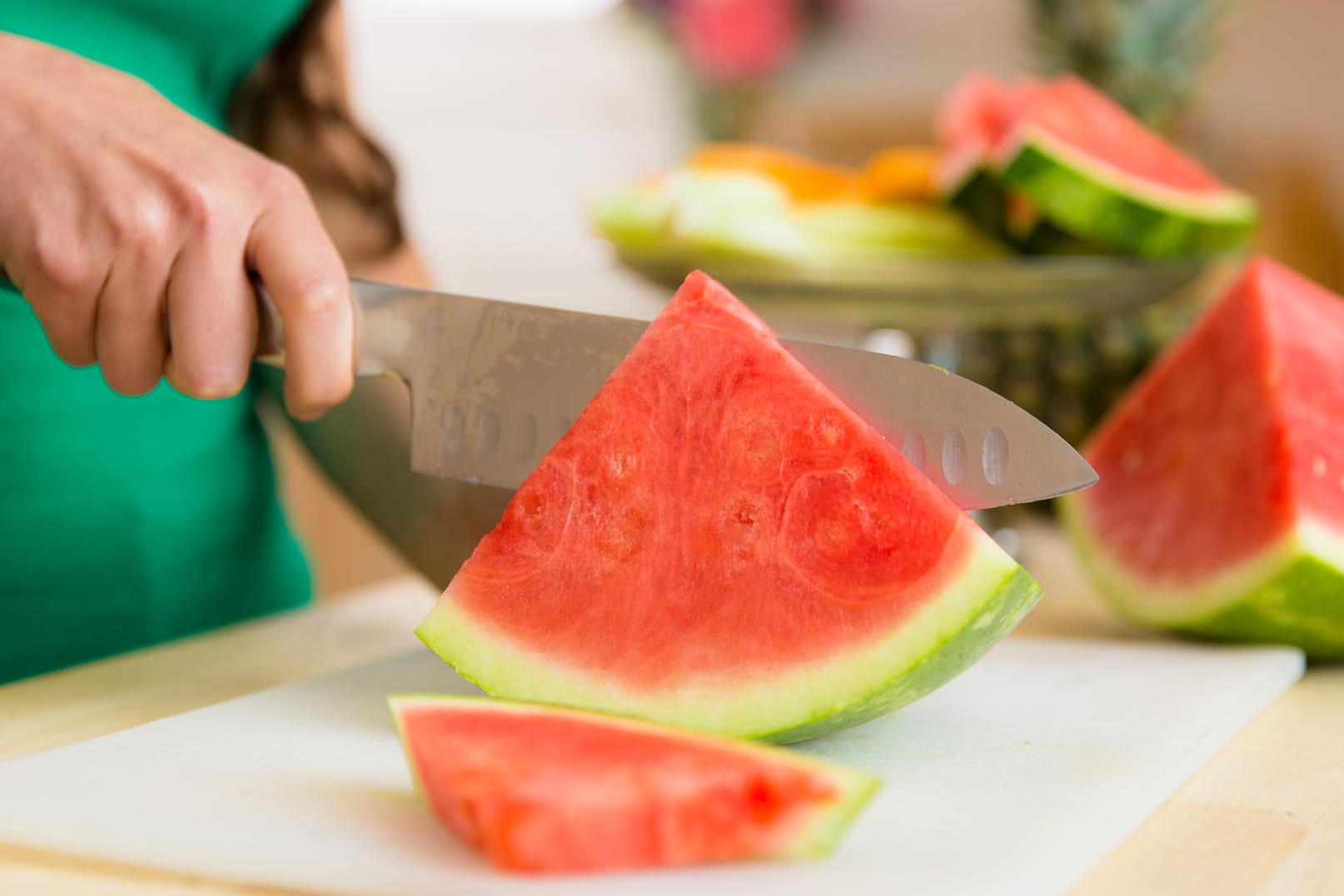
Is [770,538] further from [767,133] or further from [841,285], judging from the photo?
[767,133]

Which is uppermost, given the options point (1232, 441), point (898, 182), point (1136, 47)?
point (1136, 47)

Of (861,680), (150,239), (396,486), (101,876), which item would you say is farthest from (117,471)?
(861,680)

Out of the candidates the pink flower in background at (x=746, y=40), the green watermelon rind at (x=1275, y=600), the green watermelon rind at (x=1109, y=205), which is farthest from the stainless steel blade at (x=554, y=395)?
the pink flower in background at (x=746, y=40)

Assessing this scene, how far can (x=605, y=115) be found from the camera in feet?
16.1

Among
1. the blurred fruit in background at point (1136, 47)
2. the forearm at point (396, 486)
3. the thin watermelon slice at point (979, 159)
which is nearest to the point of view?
the forearm at point (396, 486)

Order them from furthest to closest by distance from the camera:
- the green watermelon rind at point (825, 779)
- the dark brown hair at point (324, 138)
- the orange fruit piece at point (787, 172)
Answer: the orange fruit piece at point (787, 172) → the dark brown hair at point (324, 138) → the green watermelon rind at point (825, 779)

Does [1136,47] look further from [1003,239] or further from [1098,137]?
[1003,239]

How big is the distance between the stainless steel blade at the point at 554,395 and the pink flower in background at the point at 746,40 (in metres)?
3.04

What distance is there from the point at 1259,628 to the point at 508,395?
2.39 ft

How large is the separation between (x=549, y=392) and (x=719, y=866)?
1.72ft

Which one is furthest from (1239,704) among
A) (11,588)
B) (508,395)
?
(11,588)

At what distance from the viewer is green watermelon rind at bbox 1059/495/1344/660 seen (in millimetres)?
1182

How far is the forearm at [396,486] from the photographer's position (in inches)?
56.6

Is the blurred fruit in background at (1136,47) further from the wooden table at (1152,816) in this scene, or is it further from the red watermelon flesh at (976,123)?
the wooden table at (1152,816)
